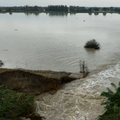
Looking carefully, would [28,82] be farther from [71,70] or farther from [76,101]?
[71,70]

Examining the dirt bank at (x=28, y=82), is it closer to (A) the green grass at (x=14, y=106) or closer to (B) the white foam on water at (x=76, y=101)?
(B) the white foam on water at (x=76, y=101)

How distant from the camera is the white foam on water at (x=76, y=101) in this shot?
10.2 meters

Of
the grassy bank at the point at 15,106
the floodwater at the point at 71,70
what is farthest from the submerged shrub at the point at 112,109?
the grassy bank at the point at 15,106

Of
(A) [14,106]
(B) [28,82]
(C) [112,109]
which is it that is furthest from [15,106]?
(C) [112,109]

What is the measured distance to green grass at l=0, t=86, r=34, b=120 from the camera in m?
9.58

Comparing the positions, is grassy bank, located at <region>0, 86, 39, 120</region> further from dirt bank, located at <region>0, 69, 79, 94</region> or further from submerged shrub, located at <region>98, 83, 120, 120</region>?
submerged shrub, located at <region>98, 83, 120, 120</region>

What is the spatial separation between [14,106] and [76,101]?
365 cm

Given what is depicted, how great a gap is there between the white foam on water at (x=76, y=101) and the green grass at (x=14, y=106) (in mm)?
899

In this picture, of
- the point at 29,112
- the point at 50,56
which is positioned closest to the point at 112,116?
the point at 29,112

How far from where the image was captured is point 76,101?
37.1 ft

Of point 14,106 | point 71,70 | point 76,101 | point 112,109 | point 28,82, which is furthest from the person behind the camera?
point 71,70

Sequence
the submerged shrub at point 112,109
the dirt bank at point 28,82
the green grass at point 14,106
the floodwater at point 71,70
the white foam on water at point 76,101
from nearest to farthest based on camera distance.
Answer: the submerged shrub at point 112,109, the green grass at point 14,106, the white foam on water at point 76,101, the floodwater at point 71,70, the dirt bank at point 28,82

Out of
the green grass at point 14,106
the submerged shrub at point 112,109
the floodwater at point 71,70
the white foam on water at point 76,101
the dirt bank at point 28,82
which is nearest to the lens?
the submerged shrub at point 112,109

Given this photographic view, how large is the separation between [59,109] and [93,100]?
2143mm
